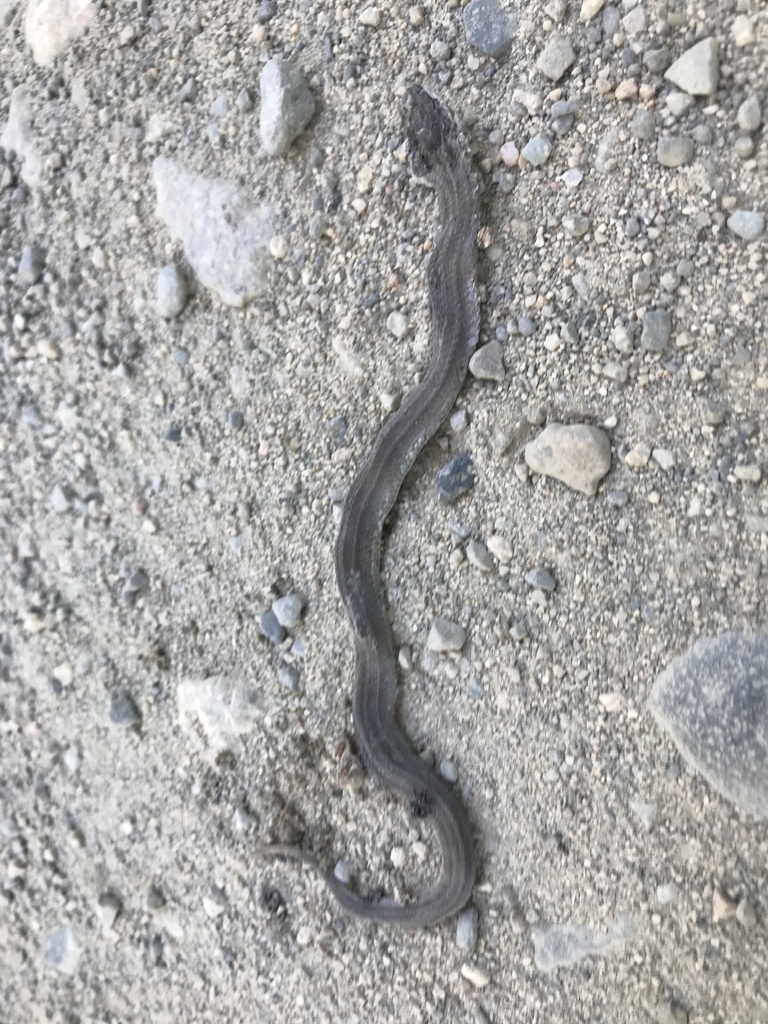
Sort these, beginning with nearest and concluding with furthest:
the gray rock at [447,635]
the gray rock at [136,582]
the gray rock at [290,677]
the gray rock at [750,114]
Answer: the gray rock at [750,114] → the gray rock at [447,635] → the gray rock at [290,677] → the gray rock at [136,582]

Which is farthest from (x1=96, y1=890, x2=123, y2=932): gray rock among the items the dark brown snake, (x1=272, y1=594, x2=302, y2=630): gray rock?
(x1=272, y1=594, x2=302, y2=630): gray rock

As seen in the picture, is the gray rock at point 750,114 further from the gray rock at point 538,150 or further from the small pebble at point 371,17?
the small pebble at point 371,17

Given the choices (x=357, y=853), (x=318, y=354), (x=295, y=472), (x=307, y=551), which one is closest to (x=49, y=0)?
(x=318, y=354)

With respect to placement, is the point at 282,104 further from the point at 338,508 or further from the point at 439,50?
the point at 338,508

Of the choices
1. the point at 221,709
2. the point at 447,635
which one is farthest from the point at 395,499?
the point at 221,709

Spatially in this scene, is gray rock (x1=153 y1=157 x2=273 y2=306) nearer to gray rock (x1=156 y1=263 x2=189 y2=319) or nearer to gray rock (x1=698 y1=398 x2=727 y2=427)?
gray rock (x1=156 y1=263 x2=189 y2=319)

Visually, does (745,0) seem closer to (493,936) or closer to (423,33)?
(423,33)

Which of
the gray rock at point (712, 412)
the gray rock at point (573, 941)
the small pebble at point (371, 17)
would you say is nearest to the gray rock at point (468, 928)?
the gray rock at point (573, 941)
